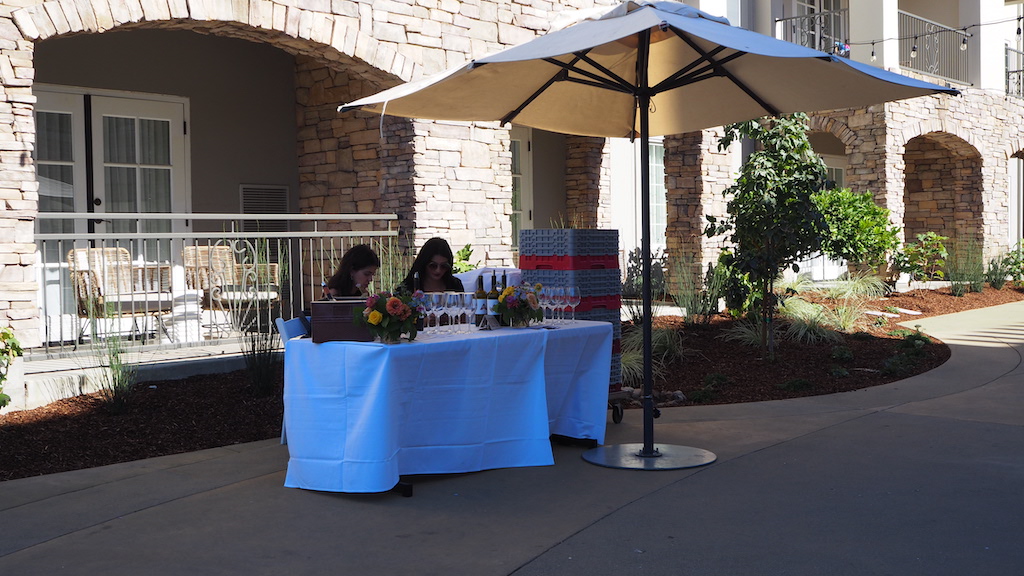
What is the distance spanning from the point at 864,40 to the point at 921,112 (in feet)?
5.64

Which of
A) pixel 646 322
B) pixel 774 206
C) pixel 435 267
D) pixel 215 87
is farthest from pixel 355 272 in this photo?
pixel 215 87

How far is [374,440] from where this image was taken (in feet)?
15.3

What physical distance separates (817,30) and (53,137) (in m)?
12.1

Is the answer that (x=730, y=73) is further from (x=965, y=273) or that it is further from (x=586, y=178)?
(x=965, y=273)

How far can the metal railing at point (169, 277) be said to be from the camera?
24.8 feet

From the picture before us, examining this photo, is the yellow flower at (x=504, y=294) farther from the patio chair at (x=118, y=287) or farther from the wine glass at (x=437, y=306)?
the patio chair at (x=118, y=287)

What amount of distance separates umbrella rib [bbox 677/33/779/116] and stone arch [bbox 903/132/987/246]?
12.9m

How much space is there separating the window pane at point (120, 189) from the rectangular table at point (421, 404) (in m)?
5.73

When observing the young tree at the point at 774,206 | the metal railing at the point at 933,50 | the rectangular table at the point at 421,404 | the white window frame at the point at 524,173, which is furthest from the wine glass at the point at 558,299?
the metal railing at the point at 933,50

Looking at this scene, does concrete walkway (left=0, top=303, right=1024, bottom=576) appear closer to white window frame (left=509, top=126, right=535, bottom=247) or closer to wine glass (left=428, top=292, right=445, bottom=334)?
wine glass (left=428, top=292, right=445, bottom=334)

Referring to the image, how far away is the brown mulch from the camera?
5852 millimetres

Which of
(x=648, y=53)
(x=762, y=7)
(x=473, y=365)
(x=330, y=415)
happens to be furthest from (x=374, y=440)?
(x=762, y=7)

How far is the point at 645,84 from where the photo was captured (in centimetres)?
573

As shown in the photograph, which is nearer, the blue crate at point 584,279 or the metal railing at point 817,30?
the blue crate at point 584,279
